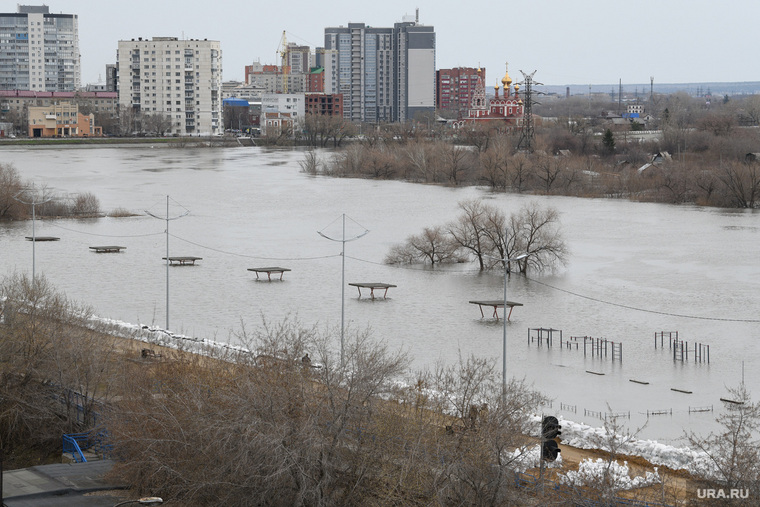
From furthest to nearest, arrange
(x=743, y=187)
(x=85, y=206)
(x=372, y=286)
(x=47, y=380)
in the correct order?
(x=743, y=187) < (x=85, y=206) < (x=372, y=286) < (x=47, y=380)

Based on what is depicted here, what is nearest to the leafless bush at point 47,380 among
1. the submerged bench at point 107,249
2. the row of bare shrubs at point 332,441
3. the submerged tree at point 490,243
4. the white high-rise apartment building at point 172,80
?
the row of bare shrubs at point 332,441

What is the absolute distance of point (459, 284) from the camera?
2008cm

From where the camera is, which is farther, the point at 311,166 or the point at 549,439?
the point at 311,166

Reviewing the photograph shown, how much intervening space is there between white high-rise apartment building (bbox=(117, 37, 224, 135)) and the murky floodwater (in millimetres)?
51880

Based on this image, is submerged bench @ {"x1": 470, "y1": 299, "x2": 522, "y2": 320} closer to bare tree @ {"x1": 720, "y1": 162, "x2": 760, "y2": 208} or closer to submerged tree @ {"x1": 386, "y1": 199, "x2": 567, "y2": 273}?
submerged tree @ {"x1": 386, "y1": 199, "x2": 567, "y2": 273}

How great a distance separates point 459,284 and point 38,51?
327 ft

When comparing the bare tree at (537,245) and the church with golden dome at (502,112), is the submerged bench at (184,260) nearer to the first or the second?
the bare tree at (537,245)

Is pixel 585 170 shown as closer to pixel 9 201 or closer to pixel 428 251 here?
pixel 428 251

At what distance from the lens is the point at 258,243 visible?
82.8 feet

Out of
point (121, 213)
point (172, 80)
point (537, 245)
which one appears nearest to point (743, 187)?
point (537, 245)

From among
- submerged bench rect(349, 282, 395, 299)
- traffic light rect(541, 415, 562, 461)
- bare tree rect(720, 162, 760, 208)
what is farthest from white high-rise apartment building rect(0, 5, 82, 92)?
traffic light rect(541, 415, 562, 461)

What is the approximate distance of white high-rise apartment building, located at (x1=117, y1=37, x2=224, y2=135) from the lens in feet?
284

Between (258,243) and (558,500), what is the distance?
17.8 m

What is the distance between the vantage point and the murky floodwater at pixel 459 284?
13688 millimetres
